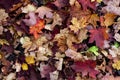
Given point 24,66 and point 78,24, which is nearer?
point 78,24

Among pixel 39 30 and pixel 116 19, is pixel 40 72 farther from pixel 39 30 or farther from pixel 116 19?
pixel 116 19

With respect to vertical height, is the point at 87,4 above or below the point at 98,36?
above

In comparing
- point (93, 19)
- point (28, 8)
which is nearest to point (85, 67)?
point (93, 19)

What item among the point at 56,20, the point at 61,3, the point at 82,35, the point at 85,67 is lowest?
the point at 85,67

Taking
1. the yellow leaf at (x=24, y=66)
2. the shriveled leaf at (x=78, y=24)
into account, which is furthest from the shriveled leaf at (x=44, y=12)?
the yellow leaf at (x=24, y=66)

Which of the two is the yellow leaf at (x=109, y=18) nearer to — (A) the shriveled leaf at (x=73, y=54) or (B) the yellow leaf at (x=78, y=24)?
(B) the yellow leaf at (x=78, y=24)

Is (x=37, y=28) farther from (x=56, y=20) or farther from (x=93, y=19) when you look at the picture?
(x=93, y=19)

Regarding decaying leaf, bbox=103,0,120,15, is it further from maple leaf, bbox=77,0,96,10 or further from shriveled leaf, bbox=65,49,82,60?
shriveled leaf, bbox=65,49,82,60
